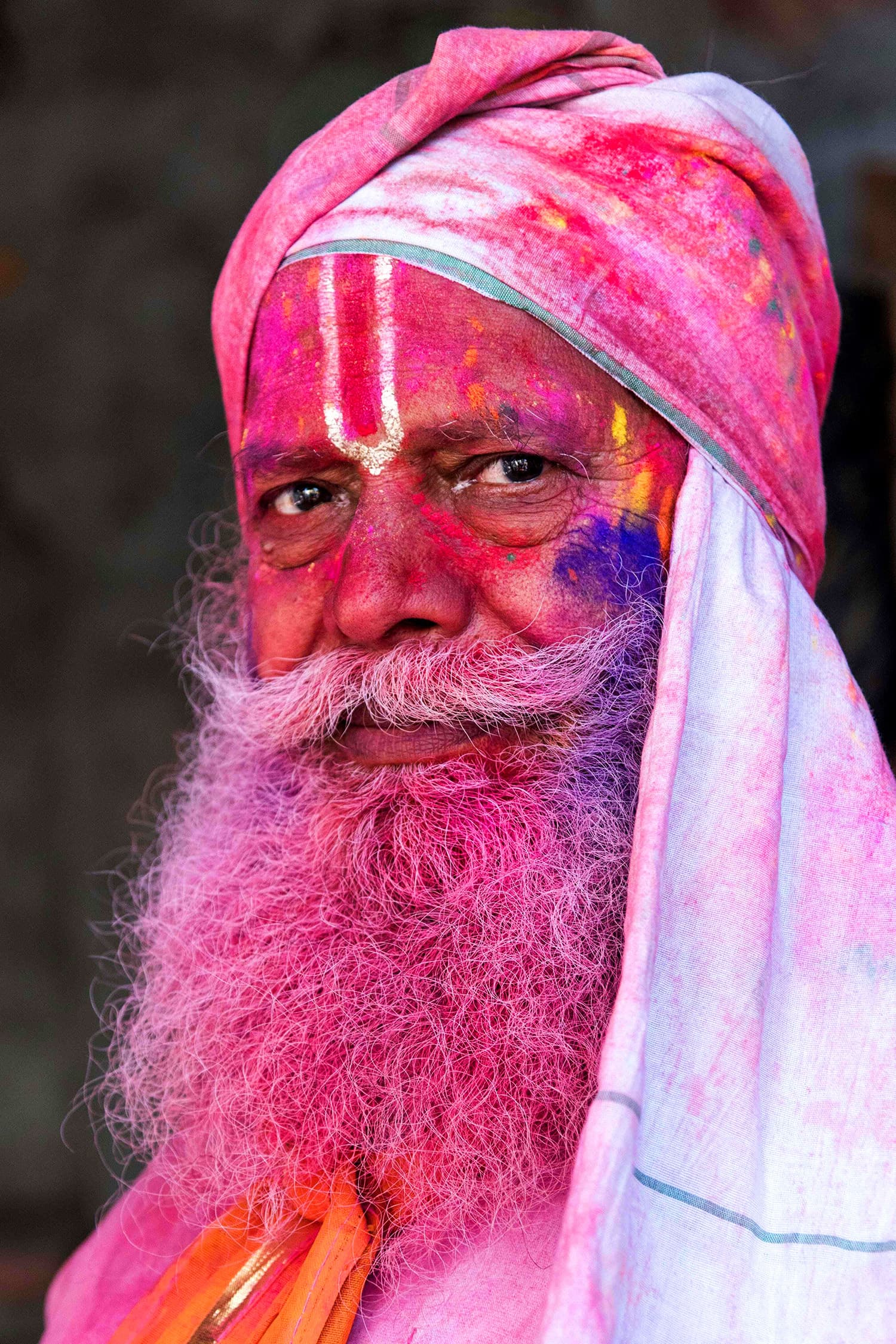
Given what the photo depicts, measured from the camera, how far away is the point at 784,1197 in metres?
1.02

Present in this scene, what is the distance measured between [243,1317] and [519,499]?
1021 mm

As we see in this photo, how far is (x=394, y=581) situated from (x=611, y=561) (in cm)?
27

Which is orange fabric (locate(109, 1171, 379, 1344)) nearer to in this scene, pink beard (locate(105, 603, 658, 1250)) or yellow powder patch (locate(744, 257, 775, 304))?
pink beard (locate(105, 603, 658, 1250))

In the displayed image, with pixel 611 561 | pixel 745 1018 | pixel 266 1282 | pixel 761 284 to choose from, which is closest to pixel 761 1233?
pixel 745 1018

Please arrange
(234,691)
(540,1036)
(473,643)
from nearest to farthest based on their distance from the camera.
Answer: (540,1036) < (473,643) < (234,691)

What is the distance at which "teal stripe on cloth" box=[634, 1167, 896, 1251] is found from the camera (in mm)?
962

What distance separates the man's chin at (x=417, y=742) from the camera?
4.40ft

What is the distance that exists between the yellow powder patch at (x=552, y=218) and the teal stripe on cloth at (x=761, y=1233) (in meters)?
1.06

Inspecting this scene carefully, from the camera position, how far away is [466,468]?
1375 mm

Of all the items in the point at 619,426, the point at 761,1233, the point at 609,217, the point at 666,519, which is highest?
the point at 609,217

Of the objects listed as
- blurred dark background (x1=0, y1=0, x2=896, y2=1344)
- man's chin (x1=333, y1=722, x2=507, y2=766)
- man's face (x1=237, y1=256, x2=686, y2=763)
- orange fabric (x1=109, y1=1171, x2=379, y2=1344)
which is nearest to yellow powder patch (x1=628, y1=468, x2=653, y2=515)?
man's face (x1=237, y1=256, x2=686, y2=763)

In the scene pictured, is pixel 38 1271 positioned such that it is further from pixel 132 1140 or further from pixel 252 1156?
pixel 252 1156

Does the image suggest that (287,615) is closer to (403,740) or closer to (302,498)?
(302,498)

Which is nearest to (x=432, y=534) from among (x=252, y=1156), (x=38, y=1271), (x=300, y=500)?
Answer: (x=300, y=500)
